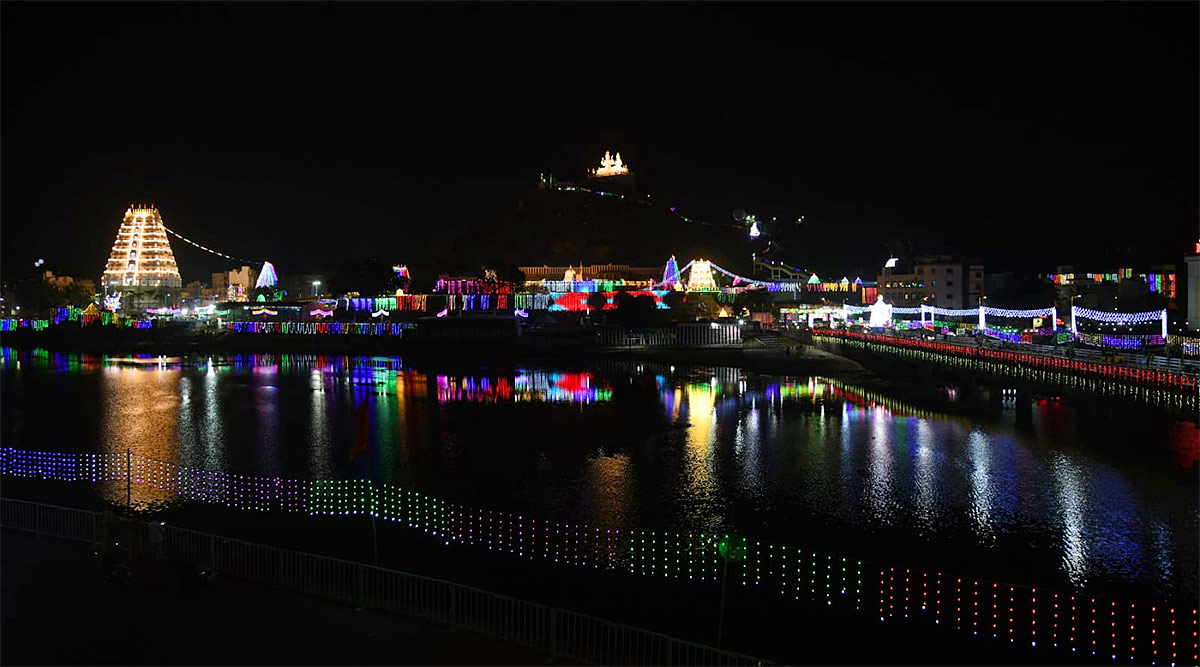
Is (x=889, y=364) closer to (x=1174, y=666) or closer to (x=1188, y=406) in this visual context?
(x=1188, y=406)

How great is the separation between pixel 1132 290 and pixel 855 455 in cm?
5398

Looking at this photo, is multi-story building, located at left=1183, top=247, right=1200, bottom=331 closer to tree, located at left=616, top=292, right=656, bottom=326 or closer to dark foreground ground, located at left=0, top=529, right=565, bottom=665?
tree, located at left=616, top=292, right=656, bottom=326

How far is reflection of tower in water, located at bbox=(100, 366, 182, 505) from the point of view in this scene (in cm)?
2069

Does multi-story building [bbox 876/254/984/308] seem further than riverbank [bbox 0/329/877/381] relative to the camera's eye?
Yes

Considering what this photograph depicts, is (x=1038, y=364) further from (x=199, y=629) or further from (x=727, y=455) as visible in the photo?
(x=199, y=629)

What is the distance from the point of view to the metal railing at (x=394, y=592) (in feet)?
35.1

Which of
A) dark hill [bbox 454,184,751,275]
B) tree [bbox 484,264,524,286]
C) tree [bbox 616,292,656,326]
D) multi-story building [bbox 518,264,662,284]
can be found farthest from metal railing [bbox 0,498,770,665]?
dark hill [bbox 454,184,751,275]

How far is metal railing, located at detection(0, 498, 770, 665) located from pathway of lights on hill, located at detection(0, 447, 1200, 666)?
1.93m

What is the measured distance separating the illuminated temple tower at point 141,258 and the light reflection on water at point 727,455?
53650 mm

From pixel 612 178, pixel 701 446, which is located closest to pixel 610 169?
pixel 612 178

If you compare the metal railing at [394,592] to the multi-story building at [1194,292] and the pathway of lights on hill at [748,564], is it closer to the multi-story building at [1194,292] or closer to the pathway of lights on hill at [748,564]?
the pathway of lights on hill at [748,564]

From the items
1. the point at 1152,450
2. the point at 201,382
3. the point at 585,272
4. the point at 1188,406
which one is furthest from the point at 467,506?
the point at 585,272

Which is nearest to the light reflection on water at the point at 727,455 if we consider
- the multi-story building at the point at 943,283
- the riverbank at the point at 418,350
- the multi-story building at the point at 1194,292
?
the riverbank at the point at 418,350

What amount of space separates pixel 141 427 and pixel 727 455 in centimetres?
2187
